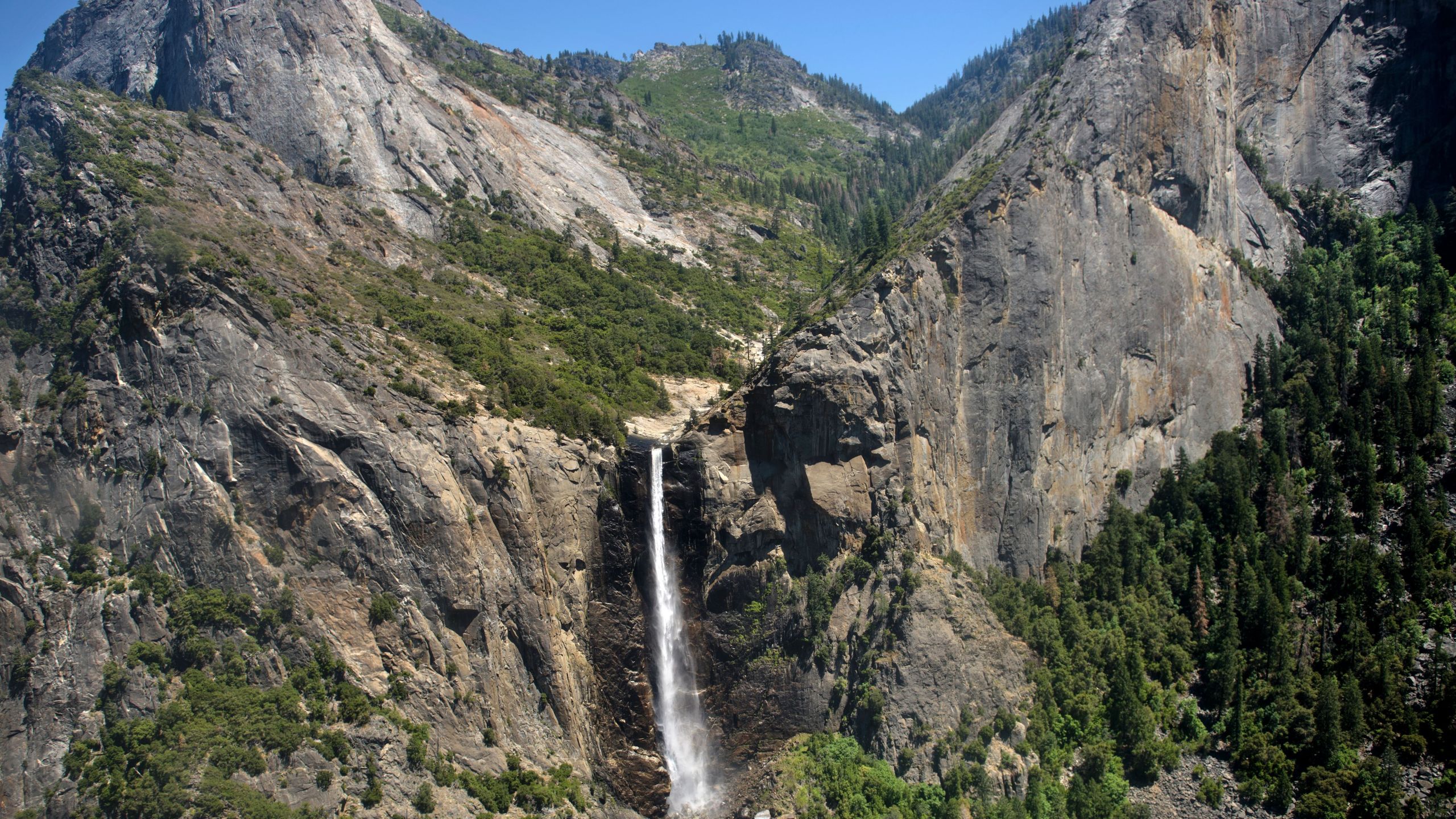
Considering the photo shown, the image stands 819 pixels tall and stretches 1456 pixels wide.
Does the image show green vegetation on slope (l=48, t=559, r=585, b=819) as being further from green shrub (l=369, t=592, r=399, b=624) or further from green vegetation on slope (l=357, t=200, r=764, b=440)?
green vegetation on slope (l=357, t=200, r=764, b=440)

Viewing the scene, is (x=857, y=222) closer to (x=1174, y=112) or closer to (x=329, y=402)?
(x=1174, y=112)

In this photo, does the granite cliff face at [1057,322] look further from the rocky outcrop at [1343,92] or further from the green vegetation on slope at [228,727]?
the green vegetation on slope at [228,727]

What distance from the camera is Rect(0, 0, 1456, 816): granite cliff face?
152 feet

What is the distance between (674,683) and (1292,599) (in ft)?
126

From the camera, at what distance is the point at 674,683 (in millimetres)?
54969

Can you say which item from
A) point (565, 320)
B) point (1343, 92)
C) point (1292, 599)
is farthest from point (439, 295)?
point (1343, 92)

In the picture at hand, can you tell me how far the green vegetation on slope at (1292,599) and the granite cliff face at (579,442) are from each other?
3072mm

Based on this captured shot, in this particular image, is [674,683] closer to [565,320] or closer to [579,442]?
[579,442]

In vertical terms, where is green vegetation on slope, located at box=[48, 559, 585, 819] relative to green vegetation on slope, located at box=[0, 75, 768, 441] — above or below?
below

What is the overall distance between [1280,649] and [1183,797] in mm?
10606

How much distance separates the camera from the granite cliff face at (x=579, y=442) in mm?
46438

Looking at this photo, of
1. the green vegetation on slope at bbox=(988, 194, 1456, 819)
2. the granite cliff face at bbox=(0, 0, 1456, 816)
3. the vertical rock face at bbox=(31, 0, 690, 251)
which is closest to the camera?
the granite cliff face at bbox=(0, 0, 1456, 816)

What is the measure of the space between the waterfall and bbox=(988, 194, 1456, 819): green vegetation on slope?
18.8m

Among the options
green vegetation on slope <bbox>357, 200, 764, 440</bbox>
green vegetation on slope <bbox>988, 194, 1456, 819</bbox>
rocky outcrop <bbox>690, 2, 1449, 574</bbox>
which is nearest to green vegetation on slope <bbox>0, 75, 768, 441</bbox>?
green vegetation on slope <bbox>357, 200, 764, 440</bbox>
